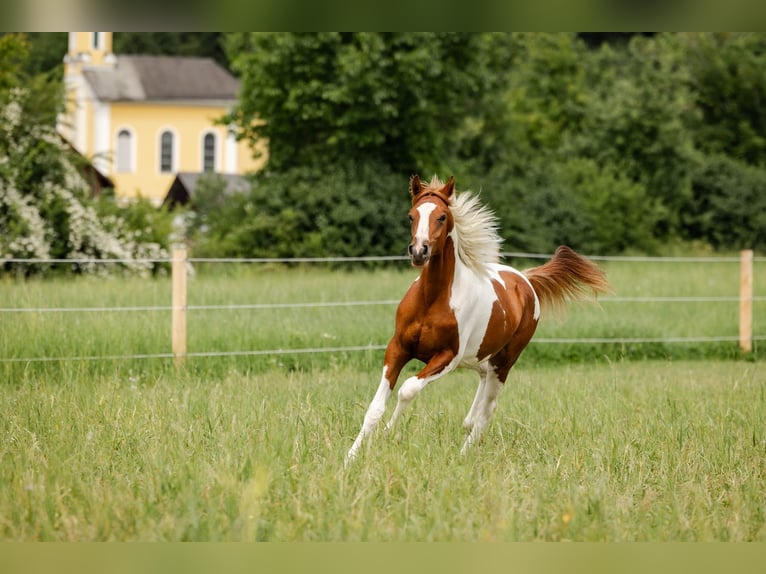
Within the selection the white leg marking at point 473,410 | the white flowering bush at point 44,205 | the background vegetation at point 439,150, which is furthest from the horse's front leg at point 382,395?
the background vegetation at point 439,150

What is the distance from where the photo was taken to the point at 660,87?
33.6 metres

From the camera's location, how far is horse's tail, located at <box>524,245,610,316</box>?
729cm

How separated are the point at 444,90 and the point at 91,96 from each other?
2656 cm

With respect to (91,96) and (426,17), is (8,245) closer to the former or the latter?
(426,17)

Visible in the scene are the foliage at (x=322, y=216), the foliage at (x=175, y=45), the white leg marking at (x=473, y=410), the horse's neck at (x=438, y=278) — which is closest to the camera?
the horse's neck at (x=438, y=278)

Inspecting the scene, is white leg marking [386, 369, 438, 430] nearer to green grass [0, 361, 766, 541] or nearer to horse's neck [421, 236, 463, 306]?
green grass [0, 361, 766, 541]

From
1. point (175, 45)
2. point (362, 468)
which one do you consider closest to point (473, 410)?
point (362, 468)

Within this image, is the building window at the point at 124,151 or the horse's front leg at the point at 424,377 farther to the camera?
the building window at the point at 124,151

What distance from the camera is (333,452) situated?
4973 mm

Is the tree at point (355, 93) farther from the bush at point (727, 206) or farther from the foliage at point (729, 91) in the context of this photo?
the foliage at point (729, 91)

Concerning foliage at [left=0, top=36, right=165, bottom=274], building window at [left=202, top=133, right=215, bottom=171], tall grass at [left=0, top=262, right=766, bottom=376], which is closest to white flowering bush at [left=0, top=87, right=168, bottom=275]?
foliage at [left=0, top=36, right=165, bottom=274]

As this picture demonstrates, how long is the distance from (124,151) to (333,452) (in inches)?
1847

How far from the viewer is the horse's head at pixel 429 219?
16.6ft

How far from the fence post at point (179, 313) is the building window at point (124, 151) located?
40.9m
